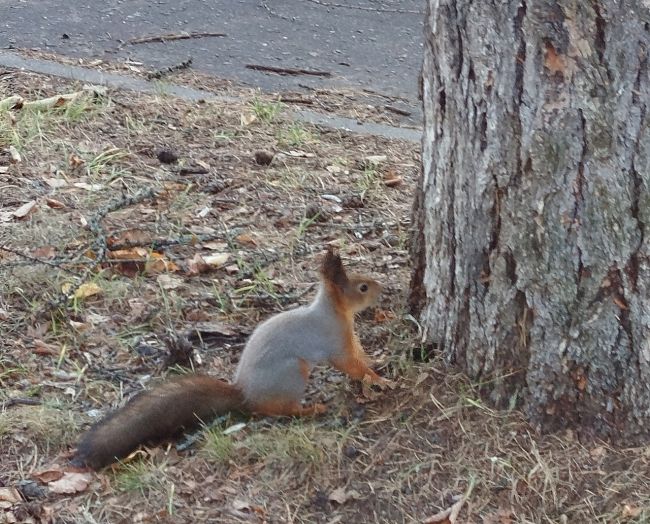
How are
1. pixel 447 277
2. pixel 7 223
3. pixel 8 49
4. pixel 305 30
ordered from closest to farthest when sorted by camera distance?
1. pixel 447 277
2. pixel 7 223
3. pixel 8 49
4. pixel 305 30

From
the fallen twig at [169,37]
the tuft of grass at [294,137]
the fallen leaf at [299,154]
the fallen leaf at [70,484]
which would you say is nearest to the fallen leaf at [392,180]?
the fallen leaf at [299,154]

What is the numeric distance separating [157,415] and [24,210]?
163 cm

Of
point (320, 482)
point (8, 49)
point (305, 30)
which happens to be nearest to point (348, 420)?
point (320, 482)

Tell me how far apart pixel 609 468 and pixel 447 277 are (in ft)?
2.20

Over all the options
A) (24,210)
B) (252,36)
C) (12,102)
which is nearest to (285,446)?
(24,210)

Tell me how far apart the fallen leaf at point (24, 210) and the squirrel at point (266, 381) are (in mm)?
1443

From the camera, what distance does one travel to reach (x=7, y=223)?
13.8 feet

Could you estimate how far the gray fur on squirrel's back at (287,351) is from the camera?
310cm

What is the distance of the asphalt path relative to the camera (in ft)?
20.7

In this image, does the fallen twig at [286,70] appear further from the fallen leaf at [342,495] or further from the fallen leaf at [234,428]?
the fallen leaf at [342,495]

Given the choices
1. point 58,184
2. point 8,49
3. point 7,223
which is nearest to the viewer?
point 7,223

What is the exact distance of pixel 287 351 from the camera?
10.3 feet

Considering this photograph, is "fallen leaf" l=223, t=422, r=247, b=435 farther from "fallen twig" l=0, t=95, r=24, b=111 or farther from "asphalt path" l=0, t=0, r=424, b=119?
"asphalt path" l=0, t=0, r=424, b=119

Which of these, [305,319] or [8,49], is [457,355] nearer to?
[305,319]
